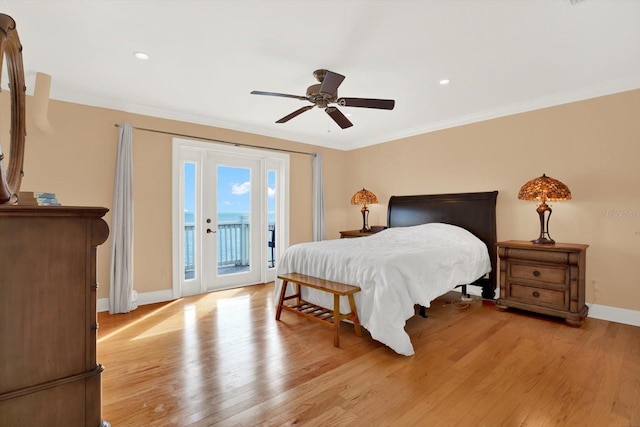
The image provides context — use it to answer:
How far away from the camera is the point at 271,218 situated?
5211 mm

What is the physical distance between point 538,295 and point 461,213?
137cm

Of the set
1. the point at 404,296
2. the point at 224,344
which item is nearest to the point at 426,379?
the point at 404,296

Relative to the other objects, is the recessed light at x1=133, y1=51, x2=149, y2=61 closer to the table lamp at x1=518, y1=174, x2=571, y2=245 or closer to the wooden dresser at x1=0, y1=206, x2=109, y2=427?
the wooden dresser at x1=0, y1=206, x2=109, y2=427

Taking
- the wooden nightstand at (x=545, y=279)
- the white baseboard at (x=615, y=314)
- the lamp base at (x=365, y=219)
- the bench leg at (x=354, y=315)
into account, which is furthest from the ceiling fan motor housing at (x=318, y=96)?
the white baseboard at (x=615, y=314)

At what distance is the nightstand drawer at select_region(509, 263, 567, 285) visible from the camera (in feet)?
10.4

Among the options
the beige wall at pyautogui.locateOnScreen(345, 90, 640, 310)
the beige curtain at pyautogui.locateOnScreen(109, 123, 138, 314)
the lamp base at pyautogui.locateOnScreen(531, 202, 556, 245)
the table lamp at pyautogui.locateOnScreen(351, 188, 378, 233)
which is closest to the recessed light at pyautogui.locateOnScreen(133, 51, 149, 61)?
the beige curtain at pyautogui.locateOnScreen(109, 123, 138, 314)

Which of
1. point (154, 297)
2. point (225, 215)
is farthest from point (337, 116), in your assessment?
point (154, 297)

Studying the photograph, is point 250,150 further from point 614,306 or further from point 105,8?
point 614,306

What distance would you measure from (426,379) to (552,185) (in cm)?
255

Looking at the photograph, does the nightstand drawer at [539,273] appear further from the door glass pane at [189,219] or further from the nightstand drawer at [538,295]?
the door glass pane at [189,219]

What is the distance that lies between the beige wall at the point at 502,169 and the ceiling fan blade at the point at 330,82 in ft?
8.19

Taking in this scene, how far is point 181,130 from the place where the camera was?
4195 millimetres

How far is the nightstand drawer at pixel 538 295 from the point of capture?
3.17 metres

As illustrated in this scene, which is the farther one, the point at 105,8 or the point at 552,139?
the point at 552,139
